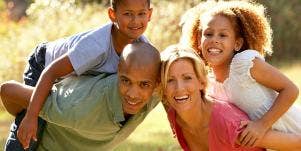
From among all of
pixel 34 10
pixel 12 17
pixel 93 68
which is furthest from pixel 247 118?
pixel 12 17

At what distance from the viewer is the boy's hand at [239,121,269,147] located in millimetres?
3281

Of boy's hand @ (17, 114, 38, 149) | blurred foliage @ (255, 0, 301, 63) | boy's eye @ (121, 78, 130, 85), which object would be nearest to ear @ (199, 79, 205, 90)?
boy's eye @ (121, 78, 130, 85)

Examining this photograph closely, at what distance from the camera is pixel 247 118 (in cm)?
339

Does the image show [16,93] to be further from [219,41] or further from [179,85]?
[219,41]

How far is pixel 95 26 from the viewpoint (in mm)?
10547

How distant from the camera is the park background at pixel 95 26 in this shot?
9484 mm

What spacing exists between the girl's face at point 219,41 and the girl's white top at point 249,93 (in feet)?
0.29

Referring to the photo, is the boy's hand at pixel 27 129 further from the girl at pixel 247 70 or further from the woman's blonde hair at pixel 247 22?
the woman's blonde hair at pixel 247 22

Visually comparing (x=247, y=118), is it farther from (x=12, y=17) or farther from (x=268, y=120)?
(x=12, y=17)

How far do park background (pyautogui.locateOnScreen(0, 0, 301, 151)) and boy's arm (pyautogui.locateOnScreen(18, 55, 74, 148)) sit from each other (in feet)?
12.3

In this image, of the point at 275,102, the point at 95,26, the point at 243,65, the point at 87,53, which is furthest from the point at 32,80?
the point at 95,26

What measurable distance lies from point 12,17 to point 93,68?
12103 millimetres

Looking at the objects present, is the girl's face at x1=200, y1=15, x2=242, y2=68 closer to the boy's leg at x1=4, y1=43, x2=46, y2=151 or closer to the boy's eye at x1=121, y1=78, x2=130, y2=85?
the boy's eye at x1=121, y1=78, x2=130, y2=85

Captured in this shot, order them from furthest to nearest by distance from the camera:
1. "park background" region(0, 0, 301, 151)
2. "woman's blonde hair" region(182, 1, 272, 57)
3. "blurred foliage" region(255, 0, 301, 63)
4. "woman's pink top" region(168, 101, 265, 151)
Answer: "blurred foliage" region(255, 0, 301, 63) < "park background" region(0, 0, 301, 151) < "woman's blonde hair" region(182, 1, 272, 57) < "woman's pink top" region(168, 101, 265, 151)
